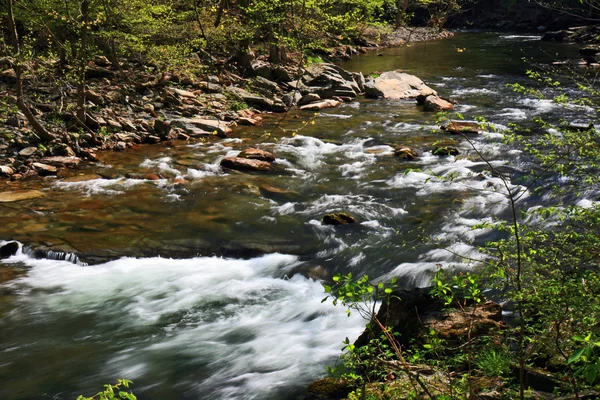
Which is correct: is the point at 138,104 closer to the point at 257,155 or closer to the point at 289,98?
the point at 257,155

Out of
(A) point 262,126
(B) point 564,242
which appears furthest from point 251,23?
(B) point 564,242

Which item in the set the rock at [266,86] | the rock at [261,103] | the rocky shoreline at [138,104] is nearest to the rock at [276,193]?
the rocky shoreline at [138,104]

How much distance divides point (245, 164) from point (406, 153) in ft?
13.2

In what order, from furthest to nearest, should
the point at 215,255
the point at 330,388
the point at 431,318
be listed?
the point at 215,255 → the point at 431,318 → the point at 330,388

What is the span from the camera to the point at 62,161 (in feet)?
41.0

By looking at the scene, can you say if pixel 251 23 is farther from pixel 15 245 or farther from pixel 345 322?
pixel 345 322

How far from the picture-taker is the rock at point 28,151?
1234cm

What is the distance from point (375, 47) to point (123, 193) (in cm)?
3227

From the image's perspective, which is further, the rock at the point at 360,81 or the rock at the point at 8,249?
the rock at the point at 360,81

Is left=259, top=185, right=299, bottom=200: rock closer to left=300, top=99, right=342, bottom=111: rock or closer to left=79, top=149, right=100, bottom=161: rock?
left=79, top=149, right=100, bottom=161: rock

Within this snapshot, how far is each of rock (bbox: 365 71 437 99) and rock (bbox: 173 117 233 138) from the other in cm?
745

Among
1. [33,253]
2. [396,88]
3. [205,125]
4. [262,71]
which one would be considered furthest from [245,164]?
[396,88]

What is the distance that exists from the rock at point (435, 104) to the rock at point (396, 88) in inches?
65.1

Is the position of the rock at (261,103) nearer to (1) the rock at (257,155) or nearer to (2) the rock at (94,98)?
(2) the rock at (94,98)
